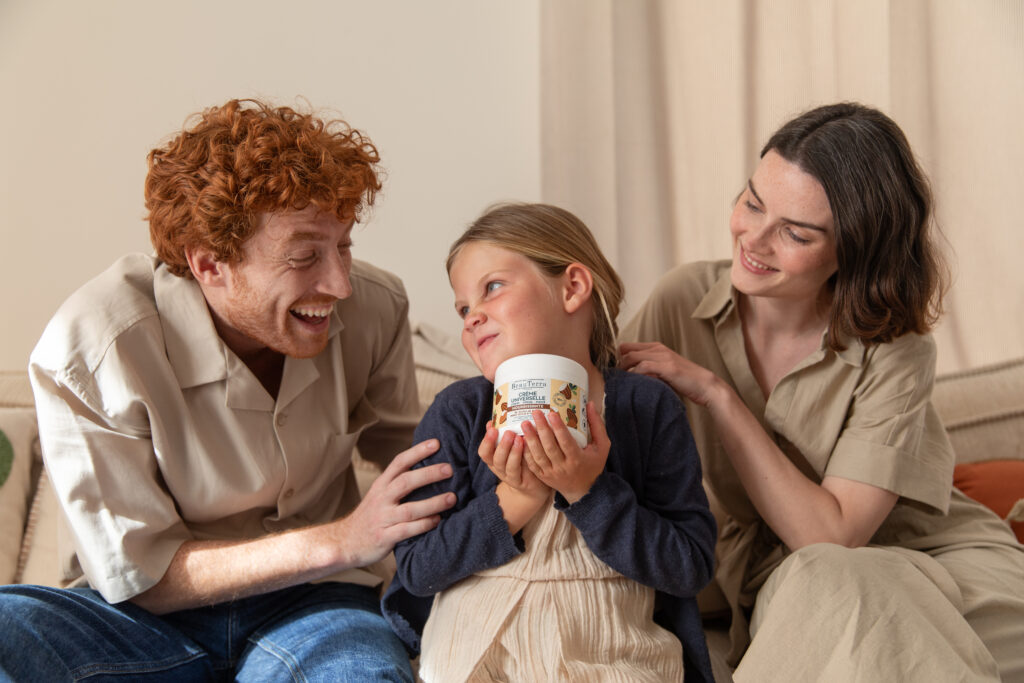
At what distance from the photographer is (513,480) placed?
1216 mm

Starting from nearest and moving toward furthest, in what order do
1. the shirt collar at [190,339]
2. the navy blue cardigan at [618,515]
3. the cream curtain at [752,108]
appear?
1. the navy blue cardigan at [618,515]
2. the shirt collar at [190,339]
3. the cream curtain at [752,108]

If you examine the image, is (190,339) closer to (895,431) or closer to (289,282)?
(289,282)

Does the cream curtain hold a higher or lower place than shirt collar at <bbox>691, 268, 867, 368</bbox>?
higher

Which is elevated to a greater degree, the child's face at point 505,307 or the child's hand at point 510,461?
the child's face at point 505,307

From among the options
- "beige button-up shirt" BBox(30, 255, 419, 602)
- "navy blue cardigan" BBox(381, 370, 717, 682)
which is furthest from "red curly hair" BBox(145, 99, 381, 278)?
"navy blue cardigan" BBox(381, 370, 717, 682)

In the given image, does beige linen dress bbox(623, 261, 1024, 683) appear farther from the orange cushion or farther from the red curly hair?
the red curly hair

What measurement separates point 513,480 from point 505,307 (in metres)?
0.28

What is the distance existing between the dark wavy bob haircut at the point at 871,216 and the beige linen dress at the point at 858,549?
0.07 m

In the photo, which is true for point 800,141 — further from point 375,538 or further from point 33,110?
point 33,110

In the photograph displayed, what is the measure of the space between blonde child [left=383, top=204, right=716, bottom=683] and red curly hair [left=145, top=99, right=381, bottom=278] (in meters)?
0.26

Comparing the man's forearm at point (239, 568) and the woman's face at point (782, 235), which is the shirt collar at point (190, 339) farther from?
the woman's face at point (782, 235)

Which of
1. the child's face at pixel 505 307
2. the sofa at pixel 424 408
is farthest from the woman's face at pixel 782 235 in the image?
the sofa at pixel 424 408

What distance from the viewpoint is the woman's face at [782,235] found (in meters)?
1.55

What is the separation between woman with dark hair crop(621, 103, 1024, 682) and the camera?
5.05ft
